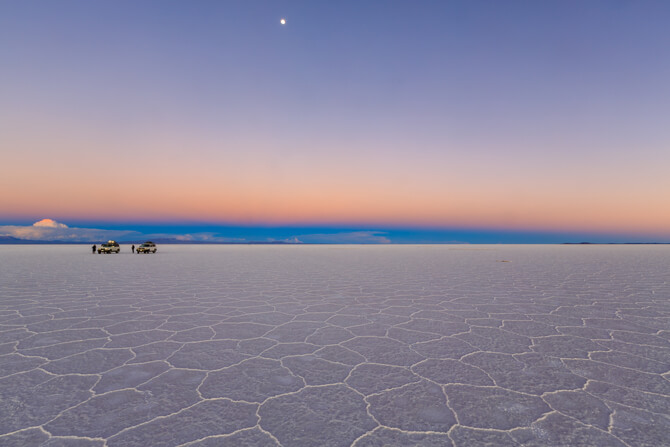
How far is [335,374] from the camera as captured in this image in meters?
2.71

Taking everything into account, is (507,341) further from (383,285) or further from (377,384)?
(383,285)

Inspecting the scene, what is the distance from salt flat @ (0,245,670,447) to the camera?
1.92 meters

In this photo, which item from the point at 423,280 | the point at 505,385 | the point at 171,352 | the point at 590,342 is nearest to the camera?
the point at 505,385

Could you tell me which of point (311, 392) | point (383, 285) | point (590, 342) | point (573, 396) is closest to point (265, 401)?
point (311, 392)

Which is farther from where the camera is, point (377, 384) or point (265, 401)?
point (377, 384)

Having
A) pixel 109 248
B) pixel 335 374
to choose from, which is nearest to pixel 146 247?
pixel 109 248

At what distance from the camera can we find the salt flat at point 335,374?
75.5 inches

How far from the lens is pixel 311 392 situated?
2.39 m

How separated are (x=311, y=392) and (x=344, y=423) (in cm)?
44

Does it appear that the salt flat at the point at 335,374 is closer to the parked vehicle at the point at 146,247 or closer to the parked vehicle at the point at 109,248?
the parked vehicle at the point at 109,248

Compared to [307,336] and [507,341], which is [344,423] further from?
[507,341]

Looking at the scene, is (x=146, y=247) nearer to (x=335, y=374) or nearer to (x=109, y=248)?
(x=109, y=248)

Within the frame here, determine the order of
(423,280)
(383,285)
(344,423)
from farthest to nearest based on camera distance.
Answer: (423,280) → (383,285) → (344,423)

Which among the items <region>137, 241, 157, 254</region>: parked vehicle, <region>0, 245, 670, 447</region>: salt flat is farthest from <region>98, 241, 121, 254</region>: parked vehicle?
<region>0, 245, 670, 447</region>: salt flat
